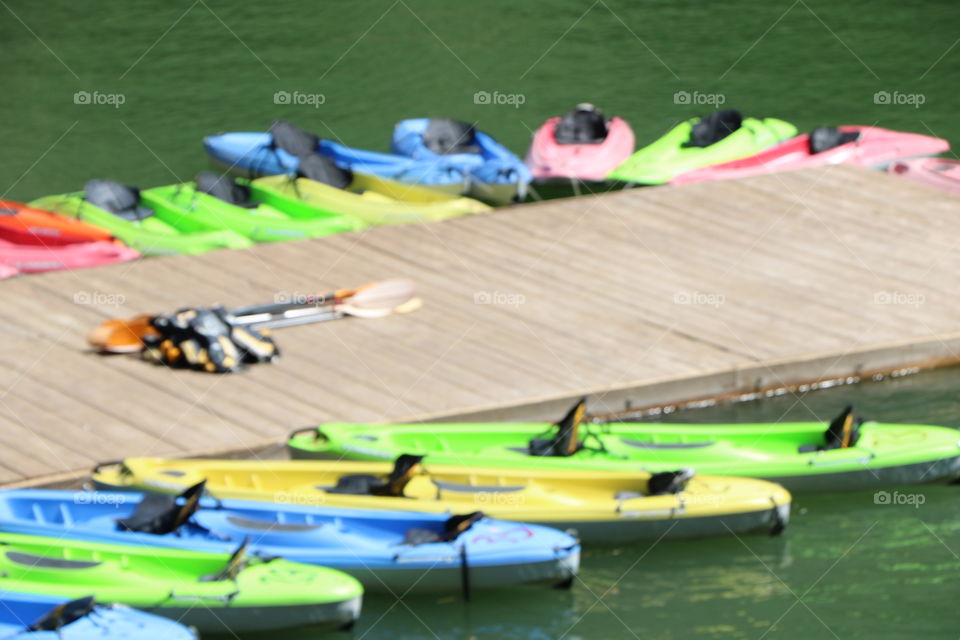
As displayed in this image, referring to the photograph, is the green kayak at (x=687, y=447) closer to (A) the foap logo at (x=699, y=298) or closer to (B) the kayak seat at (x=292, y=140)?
(A) the foap logo at (x=699, y=298)

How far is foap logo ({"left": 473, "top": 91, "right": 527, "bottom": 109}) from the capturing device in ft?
59.3

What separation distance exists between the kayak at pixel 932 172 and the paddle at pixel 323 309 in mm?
4976

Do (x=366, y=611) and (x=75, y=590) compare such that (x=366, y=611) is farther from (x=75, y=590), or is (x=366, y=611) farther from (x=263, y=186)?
(x=263, y=186)

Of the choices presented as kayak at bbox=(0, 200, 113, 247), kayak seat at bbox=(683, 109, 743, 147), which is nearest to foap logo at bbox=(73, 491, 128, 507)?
kayak at bbox=(0, 200, 113, 247)

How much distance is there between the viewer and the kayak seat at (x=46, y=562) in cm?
800

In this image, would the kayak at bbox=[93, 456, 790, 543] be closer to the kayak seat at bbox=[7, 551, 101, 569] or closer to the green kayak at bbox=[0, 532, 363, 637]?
the green kayak at bbox=[0, 532, 363, 637]

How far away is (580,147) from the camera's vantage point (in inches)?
590

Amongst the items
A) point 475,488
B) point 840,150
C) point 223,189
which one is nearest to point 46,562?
point 475,488

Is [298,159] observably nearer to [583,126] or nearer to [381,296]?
[583,126]

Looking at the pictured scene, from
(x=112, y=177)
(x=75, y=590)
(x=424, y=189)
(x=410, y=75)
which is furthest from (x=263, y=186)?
(x=75, y=590)

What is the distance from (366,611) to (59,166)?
915cm

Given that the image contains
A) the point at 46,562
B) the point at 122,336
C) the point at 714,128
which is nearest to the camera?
the point at 46,562

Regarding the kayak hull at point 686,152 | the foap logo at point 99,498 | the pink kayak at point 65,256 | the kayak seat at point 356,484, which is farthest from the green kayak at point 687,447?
the kayak hull at point 686,152

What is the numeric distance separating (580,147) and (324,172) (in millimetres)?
2319
